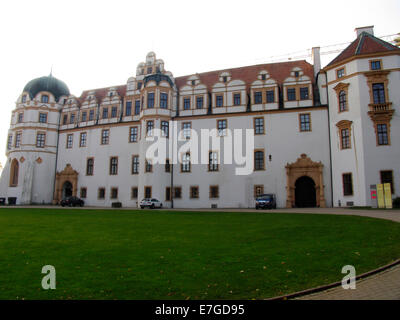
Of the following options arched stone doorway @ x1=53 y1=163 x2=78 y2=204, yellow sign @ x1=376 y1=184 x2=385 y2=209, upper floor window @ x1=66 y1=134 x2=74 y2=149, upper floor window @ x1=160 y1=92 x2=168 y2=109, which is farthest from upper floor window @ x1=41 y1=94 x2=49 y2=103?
yellow sign @ x1=376 y1=184 x2=385 y2=209

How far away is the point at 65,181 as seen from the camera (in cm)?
4666

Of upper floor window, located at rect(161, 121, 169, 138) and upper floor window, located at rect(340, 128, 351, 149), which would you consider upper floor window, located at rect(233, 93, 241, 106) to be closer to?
upper floor window, located at rect(161, 121, 169, 138)

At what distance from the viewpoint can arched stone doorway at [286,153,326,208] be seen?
34531mm

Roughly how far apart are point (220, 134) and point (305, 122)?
9909 mm

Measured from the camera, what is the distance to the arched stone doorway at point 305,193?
3578 centimetres

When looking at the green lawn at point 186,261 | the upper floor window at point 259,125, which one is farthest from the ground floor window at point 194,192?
the green lawn at point 186,261

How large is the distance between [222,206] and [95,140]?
2120cm

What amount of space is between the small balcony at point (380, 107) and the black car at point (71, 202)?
36.8 metres

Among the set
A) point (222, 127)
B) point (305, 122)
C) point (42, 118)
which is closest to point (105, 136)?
point (42, 118)

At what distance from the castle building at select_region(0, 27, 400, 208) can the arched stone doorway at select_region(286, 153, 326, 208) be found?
0.36 ft

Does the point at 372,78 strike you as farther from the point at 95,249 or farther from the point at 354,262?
the point at 95,249

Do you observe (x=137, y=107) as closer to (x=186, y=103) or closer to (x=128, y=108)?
(x=128, y=108)
